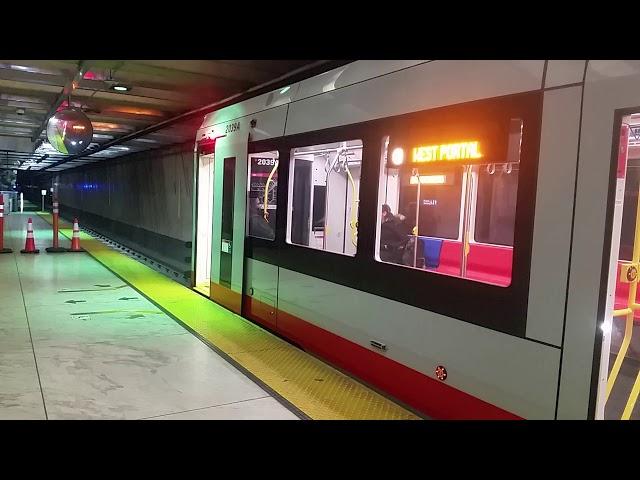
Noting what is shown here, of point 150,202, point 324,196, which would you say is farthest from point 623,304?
point 150,202

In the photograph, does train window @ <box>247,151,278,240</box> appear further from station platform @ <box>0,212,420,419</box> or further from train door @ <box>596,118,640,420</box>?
train door @ <box>596,118,640,420</box>

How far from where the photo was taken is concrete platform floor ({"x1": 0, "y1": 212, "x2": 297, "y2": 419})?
3891 mm

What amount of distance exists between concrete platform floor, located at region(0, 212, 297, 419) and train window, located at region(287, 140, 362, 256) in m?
1.75

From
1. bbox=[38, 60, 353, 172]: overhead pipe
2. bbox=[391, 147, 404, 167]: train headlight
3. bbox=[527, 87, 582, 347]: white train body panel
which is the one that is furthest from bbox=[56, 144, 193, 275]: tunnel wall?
bbox=[527, 87, 582, 347]: white train body panel

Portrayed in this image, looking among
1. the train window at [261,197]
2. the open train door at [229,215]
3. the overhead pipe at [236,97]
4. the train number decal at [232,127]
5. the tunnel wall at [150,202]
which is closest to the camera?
the overhead pipe at [236,97]

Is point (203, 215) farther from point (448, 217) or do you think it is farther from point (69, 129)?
point (448, 217)

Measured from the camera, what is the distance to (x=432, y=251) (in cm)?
667

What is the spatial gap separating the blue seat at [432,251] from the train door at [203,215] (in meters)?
3.47

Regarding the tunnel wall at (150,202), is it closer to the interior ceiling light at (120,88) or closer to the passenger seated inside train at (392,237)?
the interior ceiling light at (120,88)

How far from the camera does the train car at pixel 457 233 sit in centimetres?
262

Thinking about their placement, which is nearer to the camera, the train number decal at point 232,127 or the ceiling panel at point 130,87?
the ceiling panel at point 130,87

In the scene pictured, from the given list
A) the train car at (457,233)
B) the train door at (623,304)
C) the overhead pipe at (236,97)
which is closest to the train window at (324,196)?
the train car at (457,233)

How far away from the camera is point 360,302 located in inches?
170

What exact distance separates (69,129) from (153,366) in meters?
4.24
